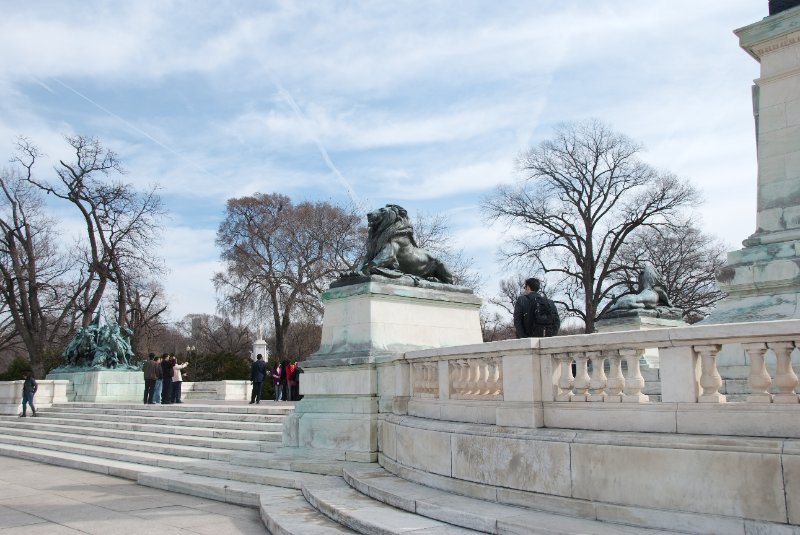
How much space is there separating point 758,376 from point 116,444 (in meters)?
14.2

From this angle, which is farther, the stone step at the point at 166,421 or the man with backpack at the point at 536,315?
the stone step at the point at 166,421

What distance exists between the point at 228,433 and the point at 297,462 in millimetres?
4029

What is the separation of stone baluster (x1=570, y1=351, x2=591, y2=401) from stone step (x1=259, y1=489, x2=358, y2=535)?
2.51 m

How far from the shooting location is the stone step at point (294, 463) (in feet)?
32.4

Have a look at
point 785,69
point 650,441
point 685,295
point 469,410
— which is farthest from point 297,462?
point 685,295

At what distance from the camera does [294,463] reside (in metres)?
10.3

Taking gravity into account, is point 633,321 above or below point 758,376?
above

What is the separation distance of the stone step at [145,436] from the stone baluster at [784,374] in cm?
874

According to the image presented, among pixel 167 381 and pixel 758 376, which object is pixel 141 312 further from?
pixel 758 376

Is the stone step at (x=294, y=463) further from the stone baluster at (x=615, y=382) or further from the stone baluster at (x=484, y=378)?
the stone baluster at (x=615, y=382)

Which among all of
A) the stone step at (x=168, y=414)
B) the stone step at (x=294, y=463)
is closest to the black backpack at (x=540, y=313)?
the stone step at (x=294, y=463)

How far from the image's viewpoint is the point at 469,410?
7.43 m

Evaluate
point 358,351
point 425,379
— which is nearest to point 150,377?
point 358,351

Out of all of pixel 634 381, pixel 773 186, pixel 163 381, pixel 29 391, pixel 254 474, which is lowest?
pixel 254 474
